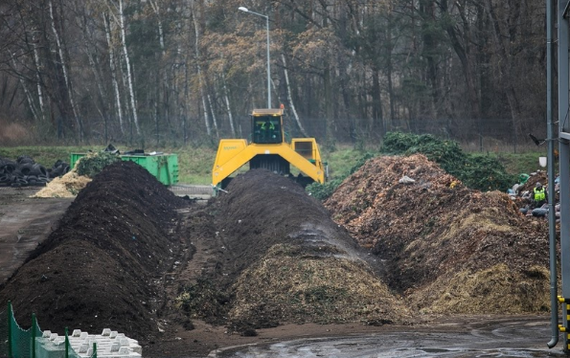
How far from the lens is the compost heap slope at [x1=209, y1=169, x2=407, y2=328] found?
55.2 feet

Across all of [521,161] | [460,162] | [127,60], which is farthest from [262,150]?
[127,60]

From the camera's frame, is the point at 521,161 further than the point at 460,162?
Yes

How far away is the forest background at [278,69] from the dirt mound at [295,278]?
2876cm

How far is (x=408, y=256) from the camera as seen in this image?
74.2ft

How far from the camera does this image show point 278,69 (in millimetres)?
66750

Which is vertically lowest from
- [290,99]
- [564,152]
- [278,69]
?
[564,152]

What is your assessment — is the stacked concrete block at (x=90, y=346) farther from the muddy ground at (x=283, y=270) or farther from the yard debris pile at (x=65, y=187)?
the yard debris pile at (x=65, y=187)

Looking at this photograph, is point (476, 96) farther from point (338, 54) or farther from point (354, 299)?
point (354, 299)

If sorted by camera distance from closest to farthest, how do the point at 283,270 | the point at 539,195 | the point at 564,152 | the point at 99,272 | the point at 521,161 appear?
the point at 564,152, the point at 99,272, the point at 283,270, the point at 539,195, the point at 521,161

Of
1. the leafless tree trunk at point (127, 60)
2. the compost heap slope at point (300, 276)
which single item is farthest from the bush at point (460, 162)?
the leafless tree trunk at point (127, 60)

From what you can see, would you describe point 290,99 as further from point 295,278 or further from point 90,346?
point 90,346

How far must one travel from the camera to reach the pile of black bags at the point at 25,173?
1865 inches

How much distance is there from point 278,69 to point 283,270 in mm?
48916

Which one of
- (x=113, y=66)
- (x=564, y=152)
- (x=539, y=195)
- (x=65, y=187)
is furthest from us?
(x=113, y=66)
